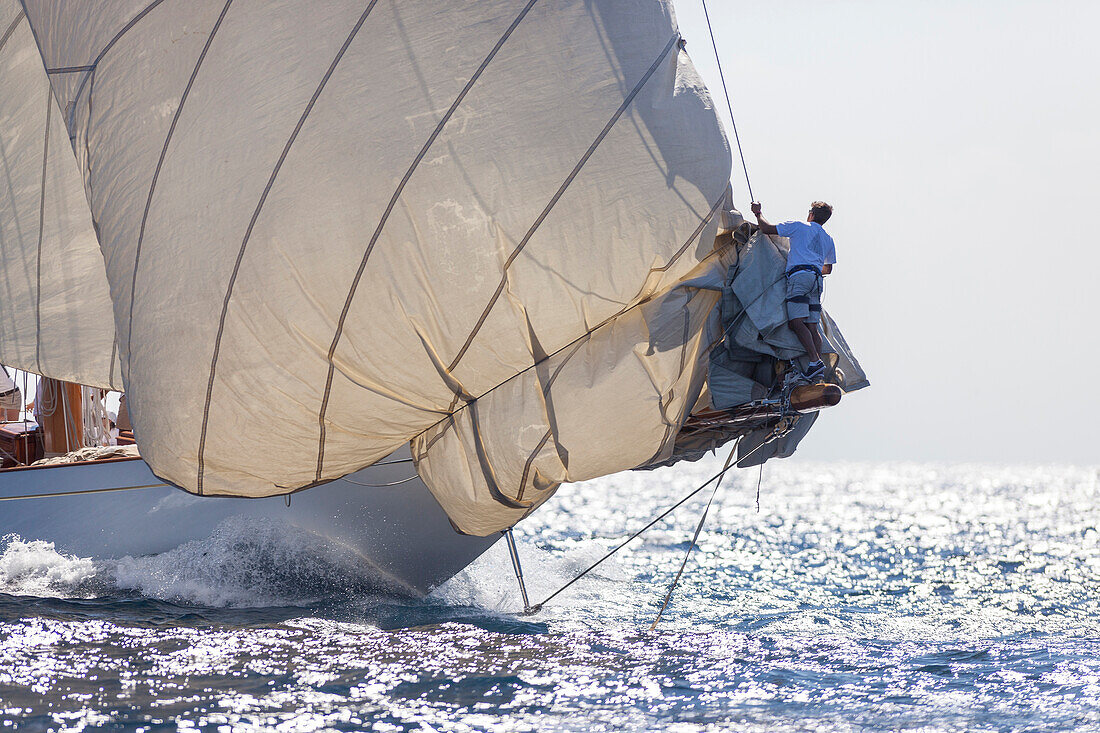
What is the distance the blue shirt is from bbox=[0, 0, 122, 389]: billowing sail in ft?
18.0

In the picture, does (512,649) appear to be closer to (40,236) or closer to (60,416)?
(40,236)

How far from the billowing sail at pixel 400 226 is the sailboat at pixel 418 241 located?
14 millimetres

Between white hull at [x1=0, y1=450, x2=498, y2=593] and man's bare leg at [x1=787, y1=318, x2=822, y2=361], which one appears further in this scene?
white hull at [x1=0, y1=450, x2=498, y2=593]

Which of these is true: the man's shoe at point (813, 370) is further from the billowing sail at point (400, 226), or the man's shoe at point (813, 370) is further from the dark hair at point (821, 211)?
the dark hair at point (821, 211)

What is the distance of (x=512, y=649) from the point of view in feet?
23.7

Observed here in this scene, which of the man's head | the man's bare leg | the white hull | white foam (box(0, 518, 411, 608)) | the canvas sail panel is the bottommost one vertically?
white foam (box(0, 518, 411, 608))

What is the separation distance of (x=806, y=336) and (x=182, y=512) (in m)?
5.00

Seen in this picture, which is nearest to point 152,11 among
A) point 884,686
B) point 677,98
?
point 677,98

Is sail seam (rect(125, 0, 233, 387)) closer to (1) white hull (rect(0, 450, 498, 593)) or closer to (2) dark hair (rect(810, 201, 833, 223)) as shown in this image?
(1) white hull (rect(0, 450, 498, 593))

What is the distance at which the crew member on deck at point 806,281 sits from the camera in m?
6.88

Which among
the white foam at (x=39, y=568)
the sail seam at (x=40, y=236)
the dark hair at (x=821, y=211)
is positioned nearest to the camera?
the dark hair at (x=821, y=211)

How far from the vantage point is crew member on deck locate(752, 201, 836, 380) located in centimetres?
688

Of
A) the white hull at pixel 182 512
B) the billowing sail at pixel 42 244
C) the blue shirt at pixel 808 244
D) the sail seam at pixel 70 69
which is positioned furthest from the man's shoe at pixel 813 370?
the billowing sail at pixel 42 244

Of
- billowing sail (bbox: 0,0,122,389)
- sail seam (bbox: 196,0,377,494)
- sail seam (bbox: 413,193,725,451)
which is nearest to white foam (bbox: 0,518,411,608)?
billowing sail (bbox: 0,0,122,389)
